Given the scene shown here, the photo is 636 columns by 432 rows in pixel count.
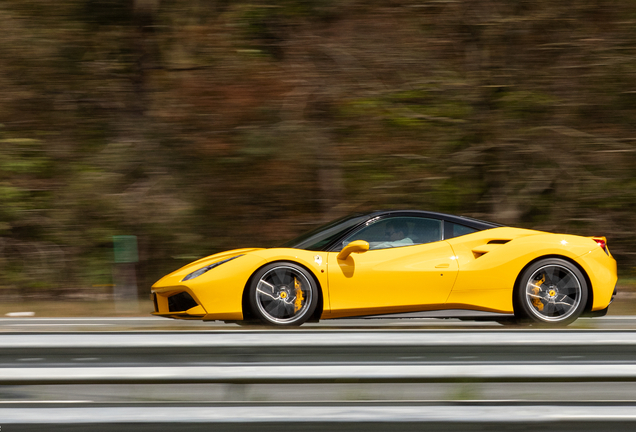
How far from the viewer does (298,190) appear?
33.9 ft

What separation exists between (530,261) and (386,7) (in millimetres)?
6438

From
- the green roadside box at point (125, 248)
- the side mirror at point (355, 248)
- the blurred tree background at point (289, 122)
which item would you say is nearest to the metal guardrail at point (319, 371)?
the side mirror at point (355, 248)

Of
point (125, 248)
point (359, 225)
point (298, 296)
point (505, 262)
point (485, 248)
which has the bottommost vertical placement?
point (298, 296)

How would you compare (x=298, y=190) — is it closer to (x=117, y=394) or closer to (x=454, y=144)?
(x=454, y=144)

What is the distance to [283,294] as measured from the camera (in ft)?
18.6

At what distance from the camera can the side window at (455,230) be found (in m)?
5.90

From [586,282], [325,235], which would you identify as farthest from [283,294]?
[586,282]

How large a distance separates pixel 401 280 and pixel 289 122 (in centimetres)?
524

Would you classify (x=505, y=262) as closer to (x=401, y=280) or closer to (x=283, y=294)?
(x=401, y=280)

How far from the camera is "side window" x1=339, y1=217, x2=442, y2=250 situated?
5867 millimetres

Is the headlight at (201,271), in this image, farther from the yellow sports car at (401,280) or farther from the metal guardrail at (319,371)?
the metal guardrail at (319,371)

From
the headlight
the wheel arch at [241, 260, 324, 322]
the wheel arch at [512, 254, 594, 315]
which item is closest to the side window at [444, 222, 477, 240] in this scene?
the wheel arch at [512, 254, 594, 315]

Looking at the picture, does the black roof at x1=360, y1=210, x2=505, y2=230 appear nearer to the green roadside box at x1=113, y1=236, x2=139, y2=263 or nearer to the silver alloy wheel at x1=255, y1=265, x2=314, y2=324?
the silver alloy wheel at x1=255, y1=265, x2=314, y2=324

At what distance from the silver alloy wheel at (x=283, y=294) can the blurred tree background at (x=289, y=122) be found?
469cm
